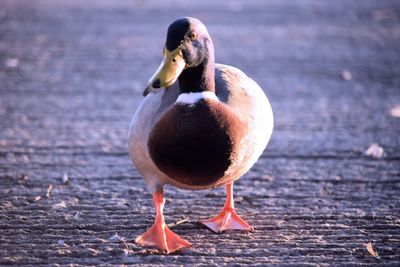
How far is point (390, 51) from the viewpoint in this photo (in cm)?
679

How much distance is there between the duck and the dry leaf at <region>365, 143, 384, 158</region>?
1394 mm

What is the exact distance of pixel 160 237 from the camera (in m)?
2.87

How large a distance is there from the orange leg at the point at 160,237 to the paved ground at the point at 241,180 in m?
0.06

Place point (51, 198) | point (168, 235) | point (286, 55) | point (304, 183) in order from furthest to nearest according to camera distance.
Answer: point (286, 55) < point (304, 183) < point (51, 198) < point (168, 235)

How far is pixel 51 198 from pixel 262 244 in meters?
1.24

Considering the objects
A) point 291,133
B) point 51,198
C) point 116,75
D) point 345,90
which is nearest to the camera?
point 51,198

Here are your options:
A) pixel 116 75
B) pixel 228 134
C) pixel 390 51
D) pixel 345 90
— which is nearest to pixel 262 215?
pixel 228 134

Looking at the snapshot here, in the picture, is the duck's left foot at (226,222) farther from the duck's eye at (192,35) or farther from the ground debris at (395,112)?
the ground debris at (395,112)

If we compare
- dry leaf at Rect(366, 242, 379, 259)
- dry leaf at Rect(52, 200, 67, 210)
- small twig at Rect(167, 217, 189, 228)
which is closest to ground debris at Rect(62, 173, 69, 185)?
dry leaf at Rect(52, 200, 67, 210)

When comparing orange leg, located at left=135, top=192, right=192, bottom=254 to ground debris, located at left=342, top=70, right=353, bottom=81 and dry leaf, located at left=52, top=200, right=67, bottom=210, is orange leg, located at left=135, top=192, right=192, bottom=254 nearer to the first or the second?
dry leaf, located at left=52, top=200, right=67, bottom=210

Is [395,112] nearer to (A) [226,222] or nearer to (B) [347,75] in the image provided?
(B) [347,75]

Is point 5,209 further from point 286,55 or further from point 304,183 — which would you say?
point 286,55

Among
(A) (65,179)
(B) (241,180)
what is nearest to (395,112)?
(B) (241,180)

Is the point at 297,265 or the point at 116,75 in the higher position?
the point at 297,265
